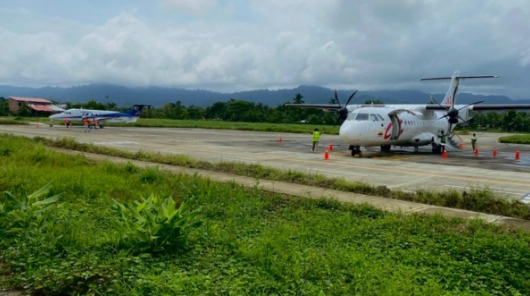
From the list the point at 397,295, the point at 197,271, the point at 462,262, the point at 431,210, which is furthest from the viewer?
the point at 431,210

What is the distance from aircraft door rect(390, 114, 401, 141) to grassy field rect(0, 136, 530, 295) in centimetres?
1604

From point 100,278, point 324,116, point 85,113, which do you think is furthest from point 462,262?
point 324,116

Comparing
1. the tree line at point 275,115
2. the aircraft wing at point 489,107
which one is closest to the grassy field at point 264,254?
the aircraft wing at point 489,107

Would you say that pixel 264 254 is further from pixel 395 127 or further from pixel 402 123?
pixel 402 123

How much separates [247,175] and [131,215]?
687 cm

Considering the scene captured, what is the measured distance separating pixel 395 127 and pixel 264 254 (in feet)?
63.9

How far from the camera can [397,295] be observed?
4133 millimetres

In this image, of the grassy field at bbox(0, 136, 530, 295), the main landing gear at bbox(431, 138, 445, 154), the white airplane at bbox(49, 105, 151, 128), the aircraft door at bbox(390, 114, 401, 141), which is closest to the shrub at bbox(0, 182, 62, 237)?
the grassy field at bbox(0, 136, 530, 295)

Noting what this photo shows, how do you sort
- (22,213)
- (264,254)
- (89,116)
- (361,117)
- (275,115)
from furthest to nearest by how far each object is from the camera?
(275,115), (89,116), (361,117), (22,213), (264,254)

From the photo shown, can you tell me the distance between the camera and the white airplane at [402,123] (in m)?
21.3

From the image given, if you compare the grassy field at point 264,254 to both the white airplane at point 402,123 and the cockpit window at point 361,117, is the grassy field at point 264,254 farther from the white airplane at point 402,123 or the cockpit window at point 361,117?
the cockpit window at point 361,117

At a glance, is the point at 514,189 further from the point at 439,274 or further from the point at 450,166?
the point at 439,274

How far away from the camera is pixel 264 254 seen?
17.1 feet

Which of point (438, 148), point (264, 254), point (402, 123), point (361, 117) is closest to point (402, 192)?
point (264, 254)
